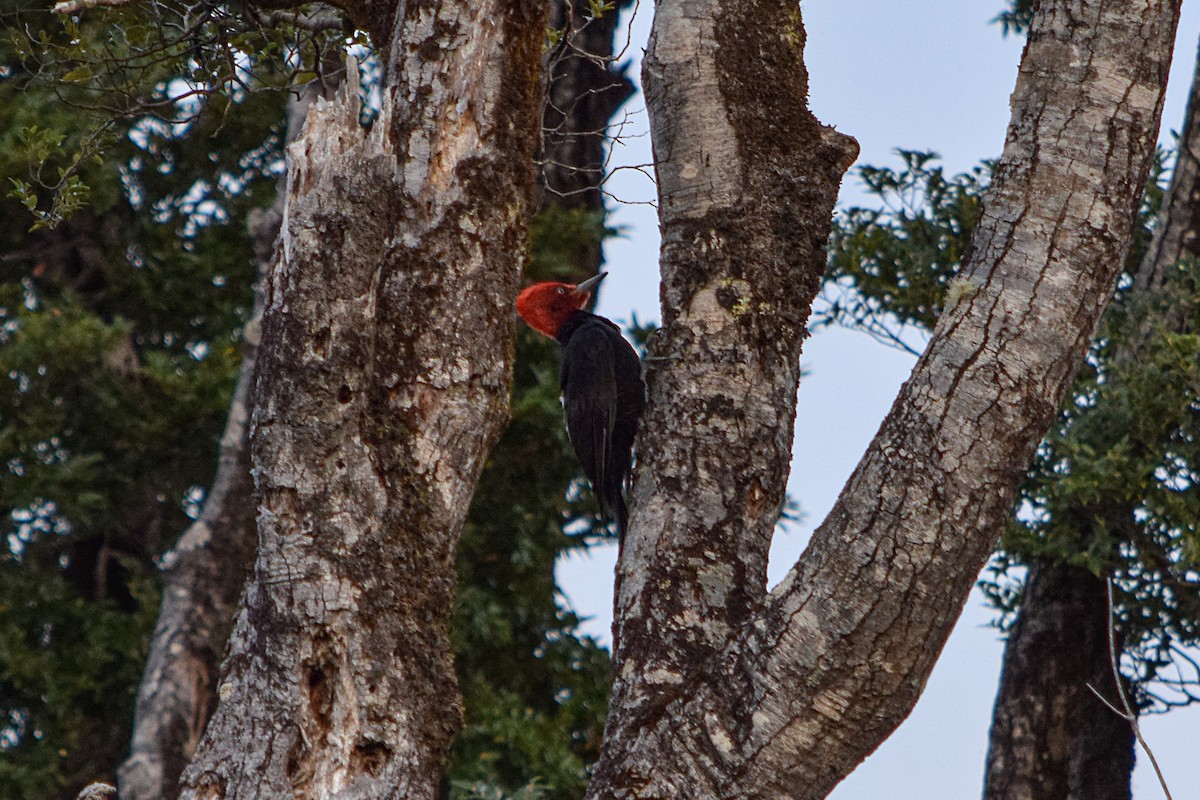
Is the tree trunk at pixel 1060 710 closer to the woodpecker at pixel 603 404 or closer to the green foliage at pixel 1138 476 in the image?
the green foliage at pixel 1138 476

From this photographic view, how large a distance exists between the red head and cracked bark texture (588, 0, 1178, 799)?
9.19ft

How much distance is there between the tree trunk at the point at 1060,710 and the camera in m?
6.07

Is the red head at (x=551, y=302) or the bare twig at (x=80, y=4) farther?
the red head at (x=551, y=302)

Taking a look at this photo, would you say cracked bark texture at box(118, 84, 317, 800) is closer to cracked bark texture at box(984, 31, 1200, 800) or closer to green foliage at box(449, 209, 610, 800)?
green foliage at box(449, 209, 610, 800)

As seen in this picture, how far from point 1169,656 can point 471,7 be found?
435 cm

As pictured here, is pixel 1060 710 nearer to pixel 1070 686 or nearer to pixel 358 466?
pixel 1070 686

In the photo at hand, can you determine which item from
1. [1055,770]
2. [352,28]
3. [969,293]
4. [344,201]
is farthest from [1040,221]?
[1055,770]

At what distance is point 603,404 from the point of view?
4.88 m

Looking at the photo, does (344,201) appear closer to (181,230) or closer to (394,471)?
(394,471)

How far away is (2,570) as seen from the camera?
25.8ft

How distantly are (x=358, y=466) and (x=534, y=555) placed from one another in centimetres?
486

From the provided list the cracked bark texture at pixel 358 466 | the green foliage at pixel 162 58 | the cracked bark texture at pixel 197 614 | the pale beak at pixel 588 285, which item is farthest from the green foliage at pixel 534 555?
the cracked bark texture at pixel 358 466

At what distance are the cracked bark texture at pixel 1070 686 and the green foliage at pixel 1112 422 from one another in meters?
0.16

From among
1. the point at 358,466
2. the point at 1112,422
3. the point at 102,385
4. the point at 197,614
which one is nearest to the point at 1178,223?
the point at 1112,422
